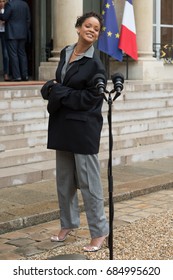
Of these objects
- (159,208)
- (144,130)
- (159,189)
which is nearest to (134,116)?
(144,130)

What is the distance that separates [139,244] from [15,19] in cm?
852

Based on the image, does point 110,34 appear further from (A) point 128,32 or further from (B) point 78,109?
(B) point 78,109

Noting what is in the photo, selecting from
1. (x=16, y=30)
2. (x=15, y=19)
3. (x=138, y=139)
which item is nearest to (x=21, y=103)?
(x=138, y=139)

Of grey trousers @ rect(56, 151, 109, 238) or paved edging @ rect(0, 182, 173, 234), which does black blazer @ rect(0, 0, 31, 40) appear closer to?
paved edging @ rect(0, 182, 173, 234)

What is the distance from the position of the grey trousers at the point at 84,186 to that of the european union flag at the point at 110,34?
28.9 feet

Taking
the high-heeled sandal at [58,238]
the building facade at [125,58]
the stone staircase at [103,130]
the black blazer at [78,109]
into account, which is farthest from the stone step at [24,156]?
the building facade at [125,58]

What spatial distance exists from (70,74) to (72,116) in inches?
14.4

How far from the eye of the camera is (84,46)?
5.47 meters

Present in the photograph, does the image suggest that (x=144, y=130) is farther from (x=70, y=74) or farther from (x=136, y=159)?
(x=70, y=74)

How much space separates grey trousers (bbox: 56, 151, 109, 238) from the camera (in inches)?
217

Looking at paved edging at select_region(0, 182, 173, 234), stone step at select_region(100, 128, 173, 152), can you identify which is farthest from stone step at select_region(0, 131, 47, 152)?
paved edging at select_region(0, 182, 173, 234)

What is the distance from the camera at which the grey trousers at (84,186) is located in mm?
5508

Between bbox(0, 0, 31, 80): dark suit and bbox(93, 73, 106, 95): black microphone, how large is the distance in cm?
840

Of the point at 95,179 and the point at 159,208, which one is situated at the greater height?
the point at 95,179
